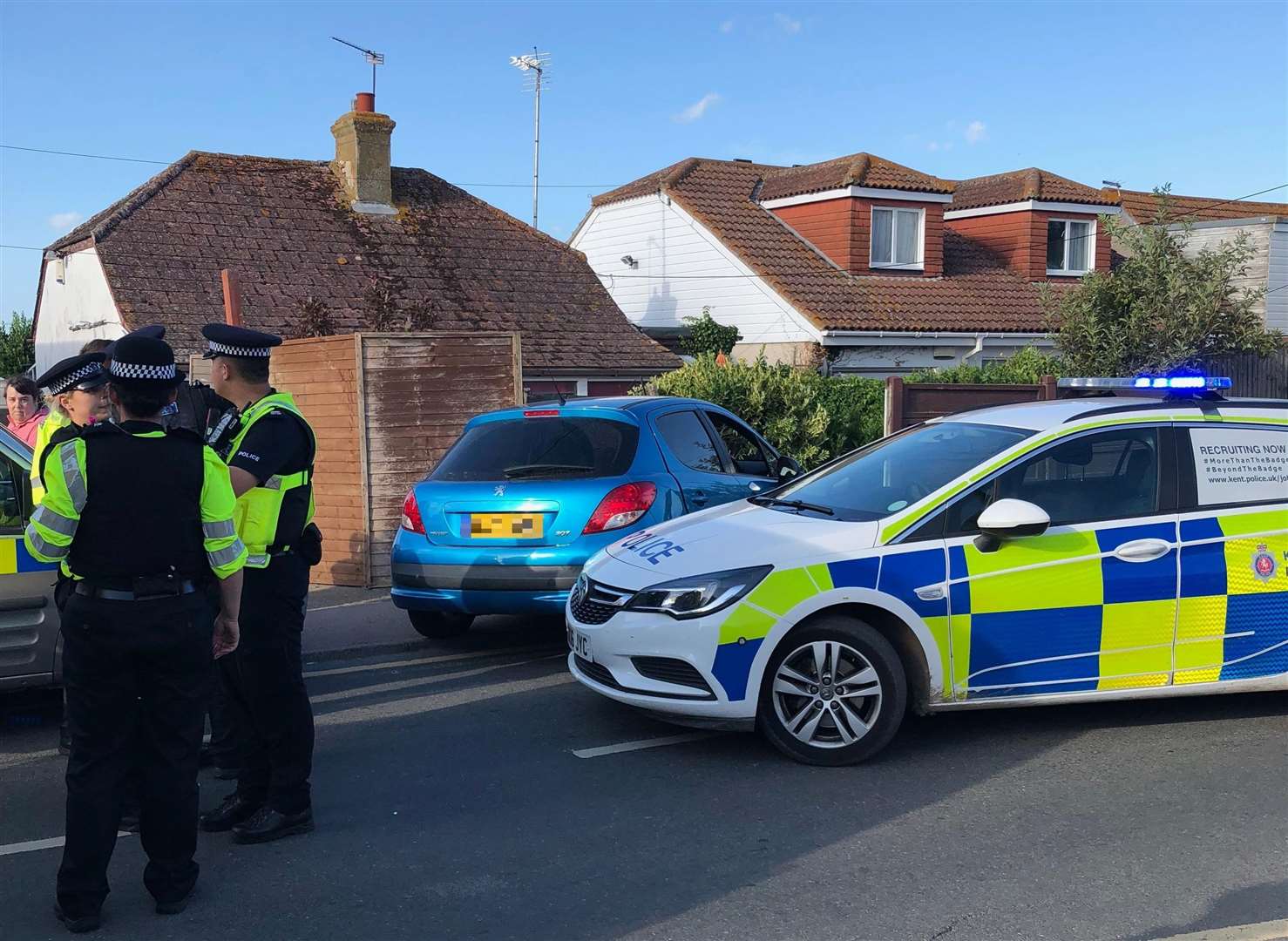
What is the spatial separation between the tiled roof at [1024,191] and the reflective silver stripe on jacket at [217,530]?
24155 millimetres

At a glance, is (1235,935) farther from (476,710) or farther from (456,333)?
(456,333)

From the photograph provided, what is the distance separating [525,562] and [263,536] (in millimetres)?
2804

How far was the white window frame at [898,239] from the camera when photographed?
24.8 meters

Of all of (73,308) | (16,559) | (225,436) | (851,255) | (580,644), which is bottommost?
(580,644)

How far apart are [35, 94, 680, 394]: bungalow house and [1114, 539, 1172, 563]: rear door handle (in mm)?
12832

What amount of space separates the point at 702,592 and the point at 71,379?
2.75 metres

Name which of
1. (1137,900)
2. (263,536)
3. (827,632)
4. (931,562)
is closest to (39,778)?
(263,536)

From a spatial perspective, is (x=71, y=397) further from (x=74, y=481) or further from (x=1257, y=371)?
(x=1257, y=371)

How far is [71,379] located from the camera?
477 cm

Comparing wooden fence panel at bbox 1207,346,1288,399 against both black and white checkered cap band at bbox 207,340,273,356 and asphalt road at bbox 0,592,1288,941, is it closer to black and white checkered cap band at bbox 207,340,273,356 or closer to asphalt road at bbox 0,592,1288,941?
asphalt road at bbox 0,592,1288,941

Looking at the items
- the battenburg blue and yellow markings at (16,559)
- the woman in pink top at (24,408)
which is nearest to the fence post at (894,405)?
the woman in pink top at (24,408)

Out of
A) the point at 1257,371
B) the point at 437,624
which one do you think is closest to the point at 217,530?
the point at 437,624

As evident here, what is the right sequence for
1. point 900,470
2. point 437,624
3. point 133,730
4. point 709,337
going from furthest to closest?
point 709,337
point 437,624
point 900,470
point 133,730

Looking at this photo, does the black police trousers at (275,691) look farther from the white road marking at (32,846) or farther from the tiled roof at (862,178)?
the tiled roof at (862,178)
